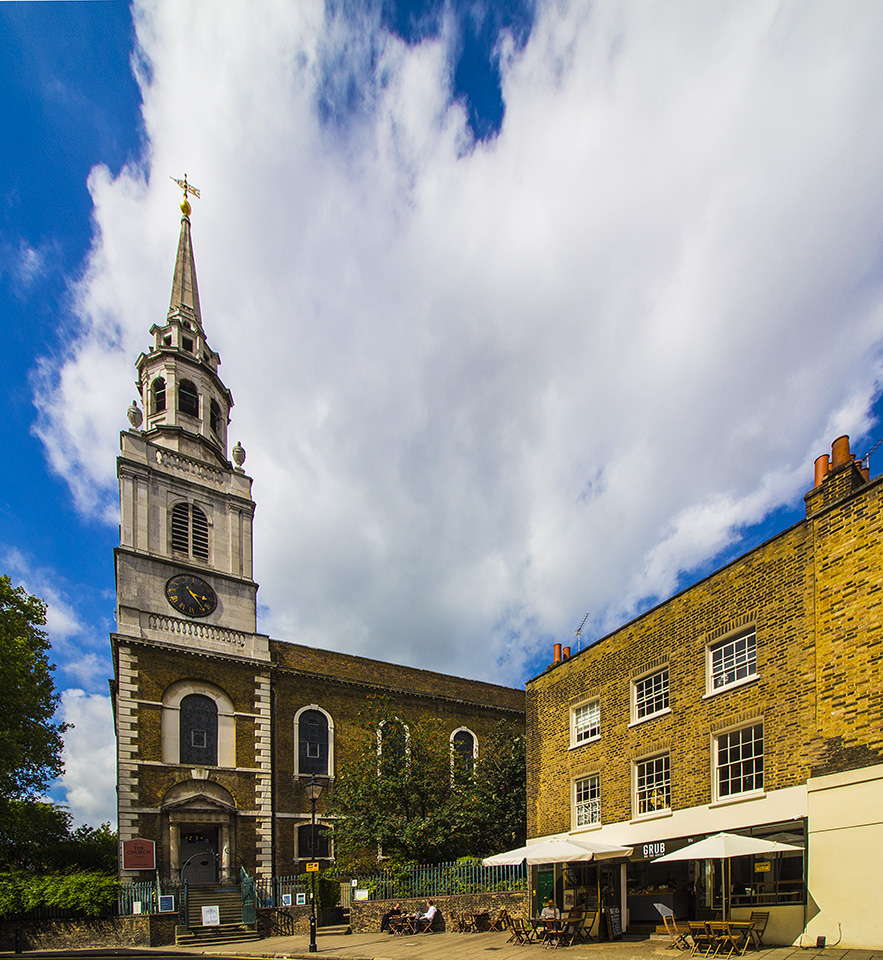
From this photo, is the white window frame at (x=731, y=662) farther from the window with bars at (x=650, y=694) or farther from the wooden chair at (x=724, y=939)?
the wooden chair at (x=724, y=939)

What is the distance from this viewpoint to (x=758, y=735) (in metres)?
14.7

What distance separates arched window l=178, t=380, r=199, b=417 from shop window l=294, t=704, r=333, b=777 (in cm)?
1647

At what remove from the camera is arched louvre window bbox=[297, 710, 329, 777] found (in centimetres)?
3219

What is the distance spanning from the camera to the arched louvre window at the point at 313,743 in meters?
32.2

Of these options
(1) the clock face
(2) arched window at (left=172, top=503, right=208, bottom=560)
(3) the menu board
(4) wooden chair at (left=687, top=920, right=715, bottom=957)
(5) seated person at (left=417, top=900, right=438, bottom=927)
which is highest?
(2) arched window at (left=172, top=503, right=208, bottom=560)

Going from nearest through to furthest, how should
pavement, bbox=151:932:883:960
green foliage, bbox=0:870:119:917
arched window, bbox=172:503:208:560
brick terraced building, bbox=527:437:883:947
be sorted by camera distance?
brick terraced building, bbox=527:437:883:947, pavement, bbox=151:932:883:960, green foliage, bbox=0:870:119:917, arched window, bbox=172:503:208:560

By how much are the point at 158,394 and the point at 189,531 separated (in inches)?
328

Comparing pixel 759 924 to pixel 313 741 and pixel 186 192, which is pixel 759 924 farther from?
pixel 186 192

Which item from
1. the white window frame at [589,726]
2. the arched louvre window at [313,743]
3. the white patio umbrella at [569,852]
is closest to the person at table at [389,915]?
the white patio umbrella at [569,852]

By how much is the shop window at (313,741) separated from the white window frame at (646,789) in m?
18.3

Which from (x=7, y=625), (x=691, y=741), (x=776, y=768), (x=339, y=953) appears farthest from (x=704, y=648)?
(x=7, y=625)

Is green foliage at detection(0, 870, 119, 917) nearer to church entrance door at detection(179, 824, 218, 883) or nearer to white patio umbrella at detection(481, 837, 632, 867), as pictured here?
church entrance door at detection(179, 824, 218, 883)

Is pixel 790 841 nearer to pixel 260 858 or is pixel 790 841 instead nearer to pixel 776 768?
pixel 776 768

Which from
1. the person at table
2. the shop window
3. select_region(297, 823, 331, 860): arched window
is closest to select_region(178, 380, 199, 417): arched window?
the shop window
